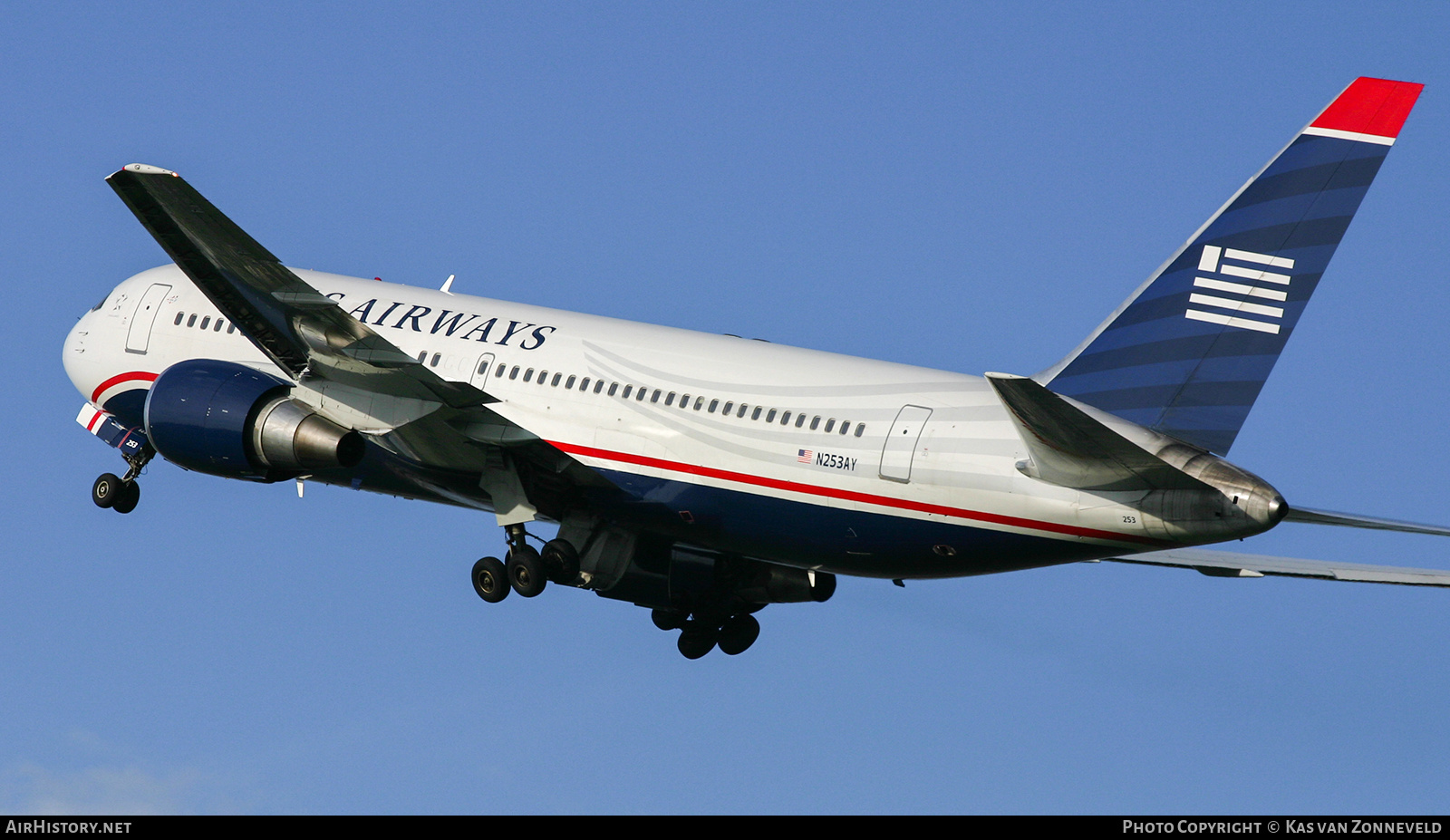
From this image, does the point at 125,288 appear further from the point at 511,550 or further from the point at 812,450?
the point at 812,450

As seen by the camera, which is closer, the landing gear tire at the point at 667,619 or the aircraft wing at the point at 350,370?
the aircraft wing at the point at 350,370

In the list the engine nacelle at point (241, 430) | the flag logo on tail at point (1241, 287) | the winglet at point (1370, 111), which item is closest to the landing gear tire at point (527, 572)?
the engine nacelle at point (241, 430)

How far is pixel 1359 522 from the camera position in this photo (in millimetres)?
26078

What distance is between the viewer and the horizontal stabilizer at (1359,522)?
26.0 m

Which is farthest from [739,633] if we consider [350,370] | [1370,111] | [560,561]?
[1370,111]

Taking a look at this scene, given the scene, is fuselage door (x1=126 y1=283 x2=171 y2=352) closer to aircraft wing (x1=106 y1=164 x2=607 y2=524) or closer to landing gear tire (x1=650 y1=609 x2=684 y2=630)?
aircraft wing (x1=106 y1=164 x2=607 y2=524)

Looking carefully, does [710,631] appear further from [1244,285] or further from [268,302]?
[1244,285]

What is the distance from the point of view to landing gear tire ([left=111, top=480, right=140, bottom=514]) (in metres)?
35.2

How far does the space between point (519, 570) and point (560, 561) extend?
785 millimetres

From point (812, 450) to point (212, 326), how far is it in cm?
1155

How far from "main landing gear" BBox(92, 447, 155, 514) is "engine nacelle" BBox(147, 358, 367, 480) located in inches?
186

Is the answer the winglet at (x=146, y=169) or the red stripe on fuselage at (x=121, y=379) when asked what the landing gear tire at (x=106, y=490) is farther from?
the winglet at (x=146, y=169)

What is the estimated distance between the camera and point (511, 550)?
30781mm

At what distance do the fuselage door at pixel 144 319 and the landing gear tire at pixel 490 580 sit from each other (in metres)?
8.29
